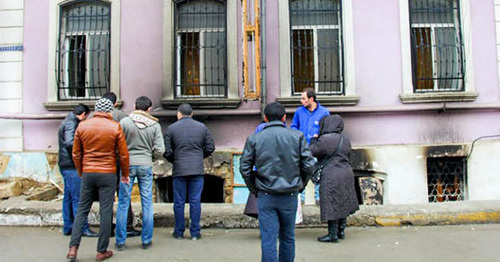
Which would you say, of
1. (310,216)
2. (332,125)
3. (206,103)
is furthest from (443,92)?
(206,103)

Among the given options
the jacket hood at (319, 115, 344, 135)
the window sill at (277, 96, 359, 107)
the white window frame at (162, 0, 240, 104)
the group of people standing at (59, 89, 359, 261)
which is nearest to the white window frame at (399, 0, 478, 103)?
the window sill at (277, 96, 359, 107)

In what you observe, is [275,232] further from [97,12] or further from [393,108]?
[97,12]

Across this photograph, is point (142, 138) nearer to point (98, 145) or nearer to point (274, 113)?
point (98, 145)

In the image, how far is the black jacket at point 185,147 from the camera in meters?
5.25

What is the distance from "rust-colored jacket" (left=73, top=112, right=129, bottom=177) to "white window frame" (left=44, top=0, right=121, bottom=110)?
11.3 feet

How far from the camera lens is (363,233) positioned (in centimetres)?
559

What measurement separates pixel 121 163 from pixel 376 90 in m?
5.02

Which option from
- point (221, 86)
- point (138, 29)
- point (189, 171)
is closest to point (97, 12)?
point (138, 29)

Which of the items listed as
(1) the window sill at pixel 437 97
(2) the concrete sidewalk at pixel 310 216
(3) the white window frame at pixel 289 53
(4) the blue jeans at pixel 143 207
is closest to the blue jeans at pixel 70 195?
(2) the concrete sidewalk at pixel 310 216

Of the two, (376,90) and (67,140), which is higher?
(376,90)

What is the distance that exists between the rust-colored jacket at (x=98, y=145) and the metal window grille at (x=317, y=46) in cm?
411

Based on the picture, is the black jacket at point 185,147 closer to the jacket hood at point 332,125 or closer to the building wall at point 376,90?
the jacket hood at point 332,125

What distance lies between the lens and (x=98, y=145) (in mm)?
4426

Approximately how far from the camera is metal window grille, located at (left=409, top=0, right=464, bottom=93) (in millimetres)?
7883
